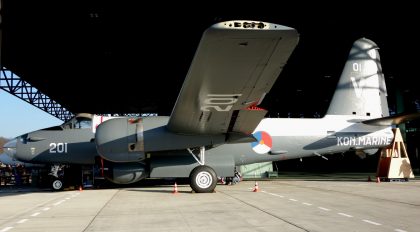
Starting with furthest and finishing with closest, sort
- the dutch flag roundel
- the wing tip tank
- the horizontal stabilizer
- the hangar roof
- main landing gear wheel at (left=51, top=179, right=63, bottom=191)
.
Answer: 1. the hangar roof
2. the dutch flag roundel
3. the horizontal stabilizer
4. main landing gear wheel at (left=51, top=179, right=63, bottom=191)
5. the wing tip tank

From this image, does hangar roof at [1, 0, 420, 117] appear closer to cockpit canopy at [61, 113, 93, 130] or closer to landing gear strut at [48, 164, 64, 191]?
cockpit canopy at [61, 113, 93, 130]

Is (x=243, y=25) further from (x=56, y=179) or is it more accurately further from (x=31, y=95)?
(x=31, y=95)

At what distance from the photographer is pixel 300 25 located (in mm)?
27469

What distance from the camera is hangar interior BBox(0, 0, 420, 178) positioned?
24.8m

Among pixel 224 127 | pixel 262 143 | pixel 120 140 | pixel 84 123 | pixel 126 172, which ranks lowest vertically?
pixel 126 172

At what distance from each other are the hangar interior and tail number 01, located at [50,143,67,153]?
8.98 m

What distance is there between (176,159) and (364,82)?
1162 cm

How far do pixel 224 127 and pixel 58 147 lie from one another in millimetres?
7242

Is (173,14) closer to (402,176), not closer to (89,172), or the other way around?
(89,172)

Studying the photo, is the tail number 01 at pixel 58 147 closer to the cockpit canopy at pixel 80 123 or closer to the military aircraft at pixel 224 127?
the military aircraft at pixel 224 127

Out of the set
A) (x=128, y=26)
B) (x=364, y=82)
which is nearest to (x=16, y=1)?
(x=128, y=26)

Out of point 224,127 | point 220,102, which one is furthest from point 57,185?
point 220,102

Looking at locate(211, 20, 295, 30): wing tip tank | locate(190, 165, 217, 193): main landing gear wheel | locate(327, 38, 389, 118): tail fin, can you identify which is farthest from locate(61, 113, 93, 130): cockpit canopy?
locate(327, 38, 389, 118): tail fin

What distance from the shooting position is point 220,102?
41.7 ft
